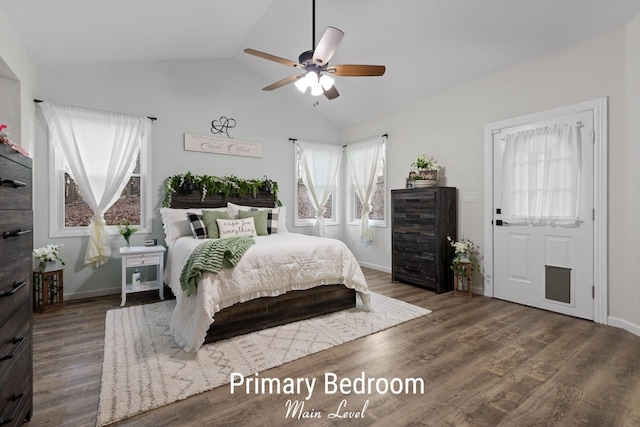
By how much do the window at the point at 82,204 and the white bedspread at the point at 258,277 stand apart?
42.8 inches

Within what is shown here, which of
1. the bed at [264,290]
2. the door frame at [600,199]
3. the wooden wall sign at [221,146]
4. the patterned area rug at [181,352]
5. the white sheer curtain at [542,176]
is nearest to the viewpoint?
the patterned area rug at [181,352]

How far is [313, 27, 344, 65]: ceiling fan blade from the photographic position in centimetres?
233

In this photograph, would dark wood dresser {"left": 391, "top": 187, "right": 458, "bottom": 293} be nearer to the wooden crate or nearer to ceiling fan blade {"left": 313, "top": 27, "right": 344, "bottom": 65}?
ceiling fan blade {"left": 313, "top": 27, "right": 344, "bottom": 65}

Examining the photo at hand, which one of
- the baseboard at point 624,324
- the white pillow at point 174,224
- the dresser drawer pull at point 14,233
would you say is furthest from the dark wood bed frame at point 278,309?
the baseboard at point 624,324

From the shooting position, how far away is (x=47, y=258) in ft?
10.8

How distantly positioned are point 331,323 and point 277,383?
1.04 meters

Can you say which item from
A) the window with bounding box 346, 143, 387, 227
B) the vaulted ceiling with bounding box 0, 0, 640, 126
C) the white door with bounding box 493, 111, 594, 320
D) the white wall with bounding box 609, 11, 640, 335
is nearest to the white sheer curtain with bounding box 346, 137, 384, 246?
the window with bounding box 346, 143, 387, 227

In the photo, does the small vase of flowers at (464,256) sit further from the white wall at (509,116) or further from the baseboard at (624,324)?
the baseboard at (624,324)

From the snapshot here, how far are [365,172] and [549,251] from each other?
9.87ft

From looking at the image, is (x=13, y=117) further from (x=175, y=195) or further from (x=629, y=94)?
(x=629, y=94)

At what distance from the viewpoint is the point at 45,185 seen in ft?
11.7

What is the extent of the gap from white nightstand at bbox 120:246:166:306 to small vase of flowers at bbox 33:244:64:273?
643 mm

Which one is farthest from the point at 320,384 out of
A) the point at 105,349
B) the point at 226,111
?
the point at 226,111

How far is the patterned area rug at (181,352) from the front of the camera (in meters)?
1.84
